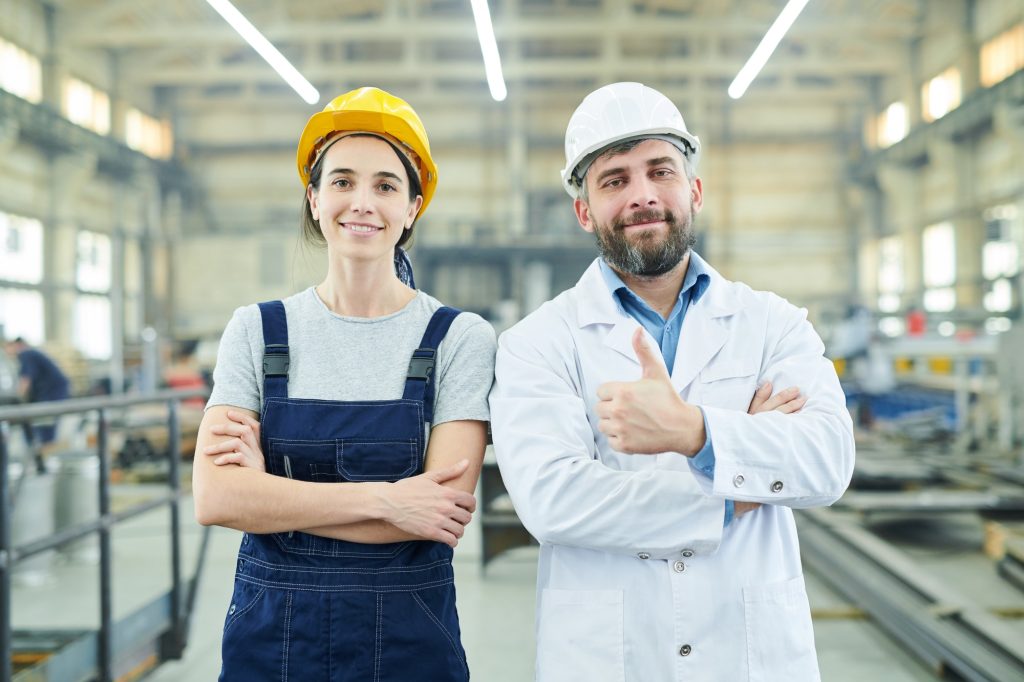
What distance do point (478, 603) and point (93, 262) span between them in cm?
1505

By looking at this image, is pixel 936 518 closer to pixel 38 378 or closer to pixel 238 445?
pixel 238 445

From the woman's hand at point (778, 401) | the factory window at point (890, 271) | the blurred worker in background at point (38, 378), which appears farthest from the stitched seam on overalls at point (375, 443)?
the factory window at point (890, 271)

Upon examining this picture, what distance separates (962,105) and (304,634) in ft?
52.7

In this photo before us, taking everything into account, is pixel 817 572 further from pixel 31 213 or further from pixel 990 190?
pixel 31 213

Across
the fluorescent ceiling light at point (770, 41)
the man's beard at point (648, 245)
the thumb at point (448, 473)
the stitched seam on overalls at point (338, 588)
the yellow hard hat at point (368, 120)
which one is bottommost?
the stitched seam on overalls at point (338, 588)

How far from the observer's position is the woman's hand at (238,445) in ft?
4.72

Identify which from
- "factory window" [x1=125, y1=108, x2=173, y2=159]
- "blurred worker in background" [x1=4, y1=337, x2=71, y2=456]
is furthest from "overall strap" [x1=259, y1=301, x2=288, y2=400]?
"factory window" [x1=125, y1=108, x2=173, y2=159]

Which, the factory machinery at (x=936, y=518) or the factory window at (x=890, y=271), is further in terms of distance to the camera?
the factory window at (x=890, y=271)

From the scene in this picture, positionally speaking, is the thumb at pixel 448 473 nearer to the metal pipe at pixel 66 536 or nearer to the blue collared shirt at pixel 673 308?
the blue collared shirt at pixel 673 308

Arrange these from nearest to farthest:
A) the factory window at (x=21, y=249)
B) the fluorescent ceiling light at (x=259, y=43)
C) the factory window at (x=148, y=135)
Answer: the fluorescent ceiling light at (x=259, y=43)
the factory window at (x=21, y=249)
the factory window at (x=148, y=135)

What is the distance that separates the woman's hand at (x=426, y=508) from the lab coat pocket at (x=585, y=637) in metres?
0.24

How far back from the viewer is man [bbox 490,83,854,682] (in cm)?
137

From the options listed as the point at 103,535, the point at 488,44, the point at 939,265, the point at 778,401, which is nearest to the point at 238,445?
the point at 778,401

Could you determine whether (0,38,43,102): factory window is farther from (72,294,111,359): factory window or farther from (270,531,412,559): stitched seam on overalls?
(270,531,412,559): stitched seam on overalls
